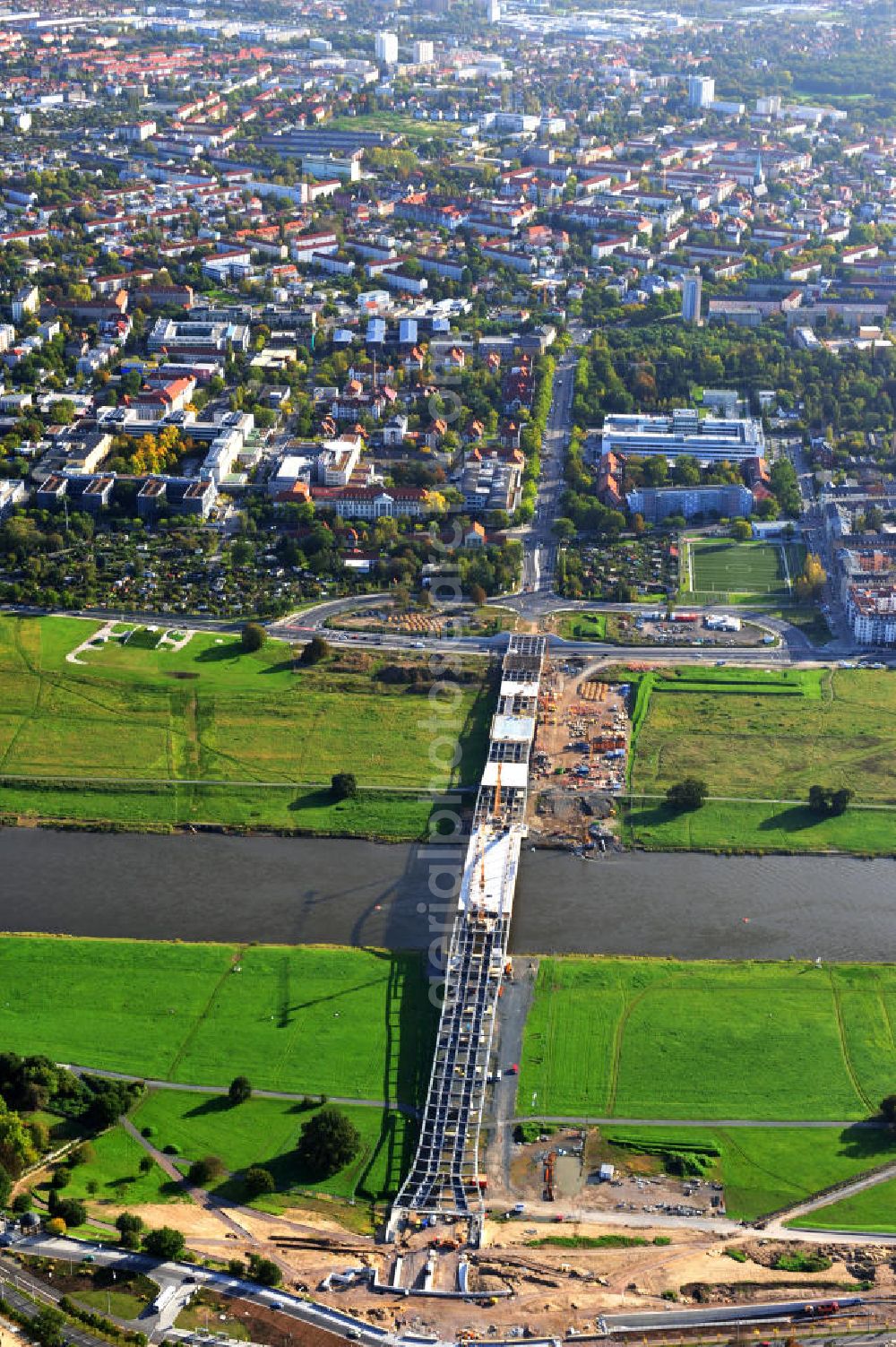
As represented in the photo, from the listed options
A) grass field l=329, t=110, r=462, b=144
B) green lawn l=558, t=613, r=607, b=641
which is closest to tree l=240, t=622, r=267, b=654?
green lawn l=558, t=613, r=607, b=641

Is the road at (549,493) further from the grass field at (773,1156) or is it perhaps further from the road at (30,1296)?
the road at (30,1296)

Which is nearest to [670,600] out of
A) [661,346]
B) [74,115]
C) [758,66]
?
[661,346]

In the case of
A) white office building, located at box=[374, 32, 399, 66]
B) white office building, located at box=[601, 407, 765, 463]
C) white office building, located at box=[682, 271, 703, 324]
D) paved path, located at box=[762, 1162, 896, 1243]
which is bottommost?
paved path, located at box=[762, 1162, 896, 1243]

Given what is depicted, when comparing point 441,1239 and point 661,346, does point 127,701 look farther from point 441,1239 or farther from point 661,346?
point 661,346

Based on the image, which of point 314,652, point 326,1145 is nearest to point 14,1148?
point 326,1145

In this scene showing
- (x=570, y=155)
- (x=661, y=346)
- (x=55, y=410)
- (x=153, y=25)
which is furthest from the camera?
(x=153, y=25)

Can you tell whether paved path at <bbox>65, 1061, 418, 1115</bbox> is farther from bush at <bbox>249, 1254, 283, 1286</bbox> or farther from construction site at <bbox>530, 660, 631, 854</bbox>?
construction site at <bbox>530, 660, 631, 854</bbox>
